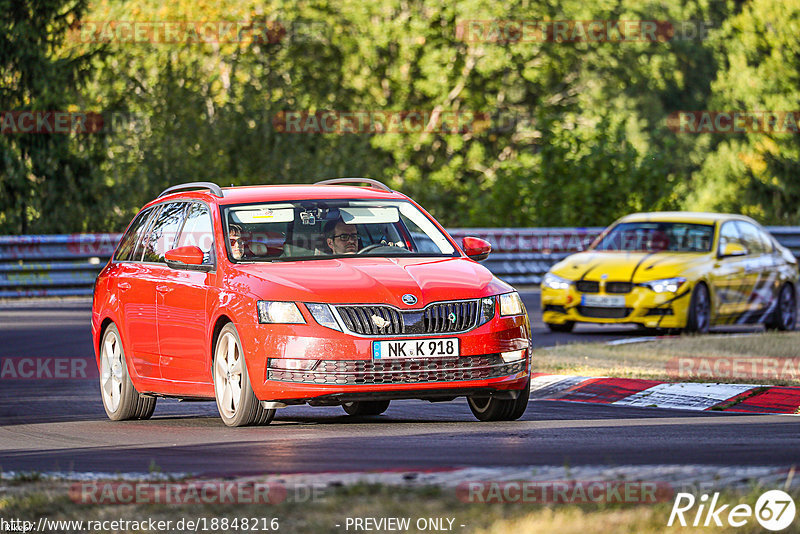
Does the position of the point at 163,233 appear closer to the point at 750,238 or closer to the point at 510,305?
the point at 510,305

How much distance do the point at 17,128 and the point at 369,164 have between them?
29.0 feet

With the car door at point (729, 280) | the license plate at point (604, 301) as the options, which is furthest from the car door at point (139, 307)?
the car door at point (729, 280)

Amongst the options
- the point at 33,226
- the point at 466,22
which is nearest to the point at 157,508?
the point at 33,226

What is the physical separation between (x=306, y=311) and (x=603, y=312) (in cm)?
1024

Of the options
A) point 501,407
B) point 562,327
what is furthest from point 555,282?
point 501,407

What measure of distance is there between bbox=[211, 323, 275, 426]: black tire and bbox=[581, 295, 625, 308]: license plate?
31.8 ft

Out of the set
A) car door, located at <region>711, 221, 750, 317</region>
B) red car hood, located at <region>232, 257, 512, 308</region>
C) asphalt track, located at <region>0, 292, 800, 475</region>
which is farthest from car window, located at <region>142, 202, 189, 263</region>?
car door, located at <region>711, 221, 750, 317</region>

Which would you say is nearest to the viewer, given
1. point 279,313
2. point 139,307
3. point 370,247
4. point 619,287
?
point 279,313

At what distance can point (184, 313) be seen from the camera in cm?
1151

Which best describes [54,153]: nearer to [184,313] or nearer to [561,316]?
[561,316]

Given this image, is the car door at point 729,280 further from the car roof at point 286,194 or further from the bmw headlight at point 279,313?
the bmw headlight at point 279,313

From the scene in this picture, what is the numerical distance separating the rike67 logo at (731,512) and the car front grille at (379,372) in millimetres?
3764

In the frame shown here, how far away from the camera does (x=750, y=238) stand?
21.8 meters

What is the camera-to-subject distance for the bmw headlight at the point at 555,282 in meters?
20.5
